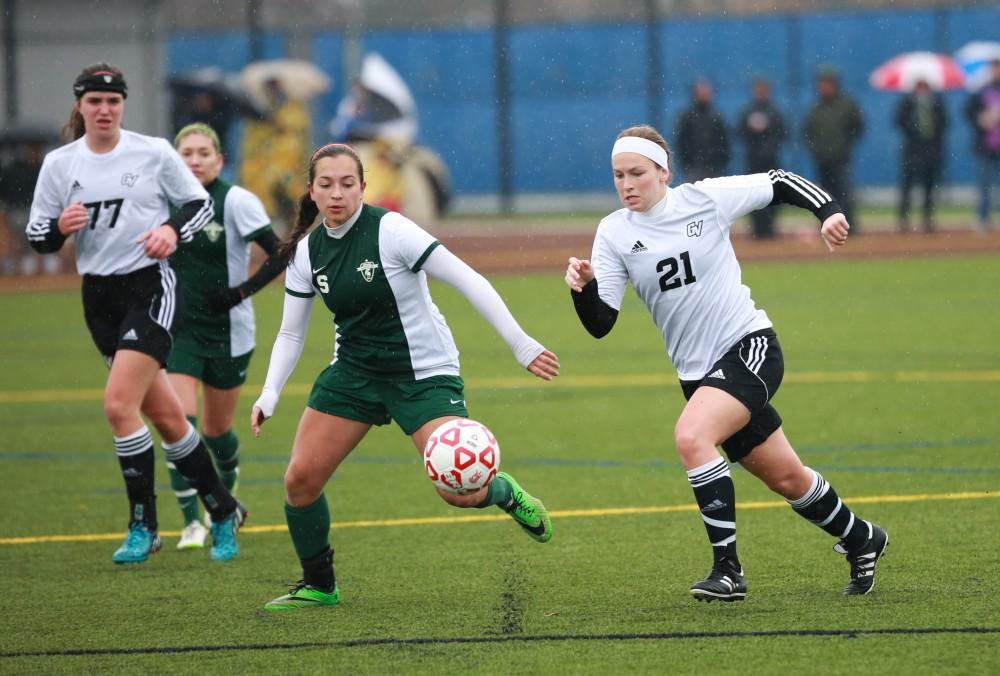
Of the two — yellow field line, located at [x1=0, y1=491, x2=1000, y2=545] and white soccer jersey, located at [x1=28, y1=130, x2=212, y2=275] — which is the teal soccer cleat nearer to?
yellow field line, located at [x1=0, y1=491, x2=1000, y2=545]

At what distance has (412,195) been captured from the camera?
3025 centimetres

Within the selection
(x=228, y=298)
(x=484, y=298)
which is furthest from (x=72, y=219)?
(x=484, y=298)

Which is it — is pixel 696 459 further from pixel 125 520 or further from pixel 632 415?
pixel 632 415

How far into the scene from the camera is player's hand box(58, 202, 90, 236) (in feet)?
24.2

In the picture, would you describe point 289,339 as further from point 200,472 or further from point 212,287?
point 212,287

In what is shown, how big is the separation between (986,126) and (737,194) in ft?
67.5

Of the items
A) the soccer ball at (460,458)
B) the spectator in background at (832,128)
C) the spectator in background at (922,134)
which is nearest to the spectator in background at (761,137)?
the spectator in background at (832,128)

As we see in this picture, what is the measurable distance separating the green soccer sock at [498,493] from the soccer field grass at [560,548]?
403mm

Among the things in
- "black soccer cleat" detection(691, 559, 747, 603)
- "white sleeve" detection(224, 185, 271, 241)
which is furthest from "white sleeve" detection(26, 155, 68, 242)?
"black soccer cleat" detection(691, 559, 747, 603)

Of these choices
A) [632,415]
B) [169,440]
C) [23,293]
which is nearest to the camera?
[169,440]

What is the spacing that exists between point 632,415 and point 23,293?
13342 mm

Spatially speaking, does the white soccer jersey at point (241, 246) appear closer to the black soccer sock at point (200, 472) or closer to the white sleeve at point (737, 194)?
the black soccer sock at point (200, 472)

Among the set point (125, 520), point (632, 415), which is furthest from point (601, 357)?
point (125, 520)

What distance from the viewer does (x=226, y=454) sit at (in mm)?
8555
